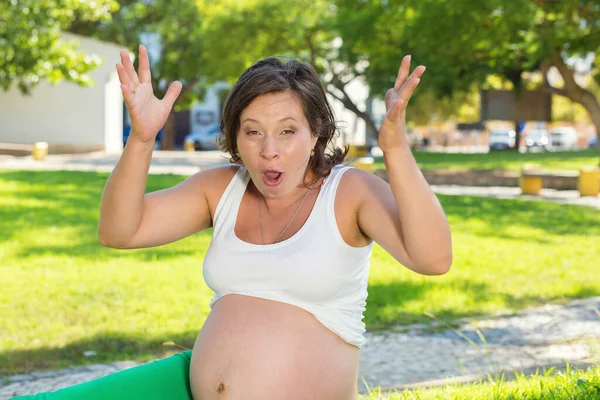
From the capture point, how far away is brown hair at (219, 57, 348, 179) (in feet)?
8.64

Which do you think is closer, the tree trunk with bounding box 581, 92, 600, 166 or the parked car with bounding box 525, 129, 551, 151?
the tree trunk with bounding box 581, 92, 600, 166

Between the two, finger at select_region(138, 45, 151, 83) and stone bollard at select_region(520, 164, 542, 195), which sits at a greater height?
finger at select_region(138, 45, 151, 83)

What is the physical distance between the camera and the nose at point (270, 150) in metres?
2.59

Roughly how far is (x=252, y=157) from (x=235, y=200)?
21 centimetres

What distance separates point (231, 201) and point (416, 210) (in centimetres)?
66

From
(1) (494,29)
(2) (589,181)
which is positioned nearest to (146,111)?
(2) (589,181)

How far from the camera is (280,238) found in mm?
2650

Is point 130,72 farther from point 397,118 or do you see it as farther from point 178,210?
point 397,118

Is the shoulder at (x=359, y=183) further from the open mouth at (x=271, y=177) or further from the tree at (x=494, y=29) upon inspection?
the tree at (x=494, y=29)

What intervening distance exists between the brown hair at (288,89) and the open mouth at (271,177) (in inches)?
6.0

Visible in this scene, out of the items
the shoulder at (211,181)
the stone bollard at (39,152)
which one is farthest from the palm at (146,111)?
the stone bollard at (39,152)

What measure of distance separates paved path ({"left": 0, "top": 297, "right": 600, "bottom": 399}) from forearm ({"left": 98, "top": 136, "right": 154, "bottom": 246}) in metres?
2.72

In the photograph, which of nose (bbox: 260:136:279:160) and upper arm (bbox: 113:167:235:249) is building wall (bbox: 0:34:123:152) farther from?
nose (bbox: 260:136:279:160)

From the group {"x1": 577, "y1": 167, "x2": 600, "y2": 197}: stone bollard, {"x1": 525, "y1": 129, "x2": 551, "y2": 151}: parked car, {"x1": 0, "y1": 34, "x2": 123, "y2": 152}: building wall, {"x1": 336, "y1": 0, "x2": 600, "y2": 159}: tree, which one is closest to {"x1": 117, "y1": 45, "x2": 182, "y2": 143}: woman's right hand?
{"x1": 577, "y1": 167, "x2": 600, "y2": 197}: stone bollard
